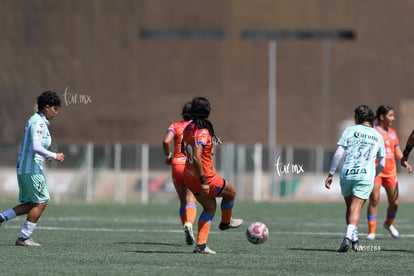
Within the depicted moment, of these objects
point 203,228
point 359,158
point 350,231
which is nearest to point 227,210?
point 203,228

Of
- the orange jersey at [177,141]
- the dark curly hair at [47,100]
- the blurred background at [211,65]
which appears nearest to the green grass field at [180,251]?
the orange jersey at [177,141]

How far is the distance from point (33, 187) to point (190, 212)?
8.15ft

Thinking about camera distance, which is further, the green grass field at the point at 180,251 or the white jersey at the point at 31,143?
the white jersey at the point at 31,143

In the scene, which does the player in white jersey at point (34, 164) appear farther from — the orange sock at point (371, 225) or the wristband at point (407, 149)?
the orange sock at point (371, 225)

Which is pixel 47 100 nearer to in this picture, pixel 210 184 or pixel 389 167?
pixel 210 184

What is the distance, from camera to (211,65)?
58375 millimetres

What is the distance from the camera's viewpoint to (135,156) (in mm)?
44594

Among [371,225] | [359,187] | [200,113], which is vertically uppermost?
[200,113]

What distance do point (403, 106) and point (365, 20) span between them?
475 cm

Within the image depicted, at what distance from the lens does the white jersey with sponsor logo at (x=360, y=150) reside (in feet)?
52.8

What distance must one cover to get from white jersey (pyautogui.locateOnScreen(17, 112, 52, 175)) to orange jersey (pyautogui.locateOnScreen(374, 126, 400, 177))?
20.7 feet

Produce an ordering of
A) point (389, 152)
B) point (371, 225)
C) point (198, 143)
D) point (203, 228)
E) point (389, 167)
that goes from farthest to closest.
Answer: point (389, 152), point (389, 167), point (371, 225), point (203, 228), point (198, 143)

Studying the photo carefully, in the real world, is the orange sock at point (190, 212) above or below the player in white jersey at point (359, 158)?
below

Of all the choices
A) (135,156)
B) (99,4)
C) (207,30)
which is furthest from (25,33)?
(135,156)
